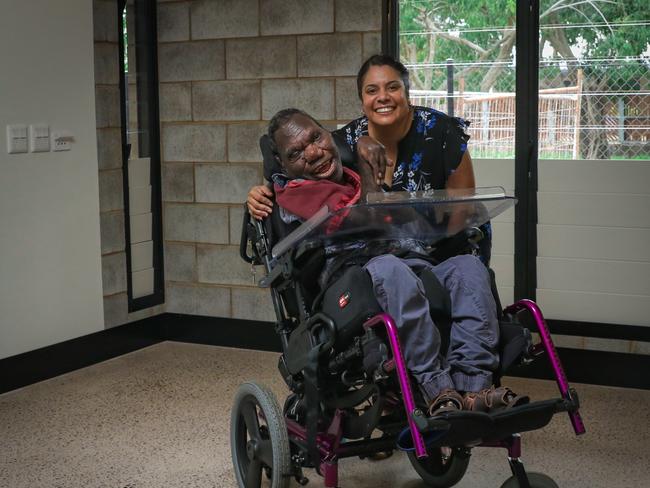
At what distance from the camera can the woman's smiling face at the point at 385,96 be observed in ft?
10.5

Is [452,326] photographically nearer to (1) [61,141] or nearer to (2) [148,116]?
(1) [61,141]

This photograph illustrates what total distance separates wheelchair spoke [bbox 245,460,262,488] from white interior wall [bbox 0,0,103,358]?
1.68 m

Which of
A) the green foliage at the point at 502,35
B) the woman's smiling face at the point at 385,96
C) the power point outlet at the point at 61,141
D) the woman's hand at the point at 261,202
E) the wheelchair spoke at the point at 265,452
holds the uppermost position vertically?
the green foliage at the point at 502,35

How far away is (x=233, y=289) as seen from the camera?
5.22 m

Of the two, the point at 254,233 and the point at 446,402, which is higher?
the point at 254,233

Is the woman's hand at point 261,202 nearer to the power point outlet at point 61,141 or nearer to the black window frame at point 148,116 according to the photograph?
the power point outlet at point 61,141

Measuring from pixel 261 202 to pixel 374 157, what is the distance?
0.39 meters

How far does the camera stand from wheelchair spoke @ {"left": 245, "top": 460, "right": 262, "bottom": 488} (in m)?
3.13

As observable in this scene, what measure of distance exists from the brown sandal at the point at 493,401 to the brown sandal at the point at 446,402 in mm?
27

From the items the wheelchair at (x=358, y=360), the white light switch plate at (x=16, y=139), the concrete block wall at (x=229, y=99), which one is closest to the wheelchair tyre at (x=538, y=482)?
the wheelchair at (x=358, y=360)

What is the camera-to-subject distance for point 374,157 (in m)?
3.07

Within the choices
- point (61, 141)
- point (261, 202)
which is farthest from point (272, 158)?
point (61, 141)

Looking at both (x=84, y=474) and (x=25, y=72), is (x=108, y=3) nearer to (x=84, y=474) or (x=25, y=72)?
(x=25, y=72)

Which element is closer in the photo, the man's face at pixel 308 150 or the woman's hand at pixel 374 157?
the man's face at pixel 308 150
